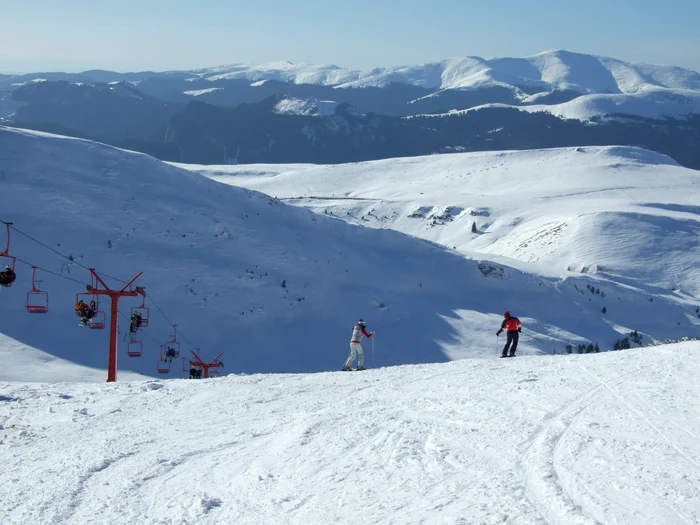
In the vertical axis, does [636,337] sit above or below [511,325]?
below

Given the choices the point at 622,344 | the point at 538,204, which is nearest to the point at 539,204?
the point at 538,204

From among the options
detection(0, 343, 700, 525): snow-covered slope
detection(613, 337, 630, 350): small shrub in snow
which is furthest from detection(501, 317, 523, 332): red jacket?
detection(613, 337, 630, 350): small shrub in snow

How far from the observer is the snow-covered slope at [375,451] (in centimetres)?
691

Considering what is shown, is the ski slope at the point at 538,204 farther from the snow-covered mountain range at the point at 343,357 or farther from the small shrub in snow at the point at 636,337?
the small shrub in snow at the point at 636,337

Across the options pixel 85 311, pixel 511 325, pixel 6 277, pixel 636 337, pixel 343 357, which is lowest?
pixel 636 337

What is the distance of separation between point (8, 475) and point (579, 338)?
35.3 meters

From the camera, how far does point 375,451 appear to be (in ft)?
28.4

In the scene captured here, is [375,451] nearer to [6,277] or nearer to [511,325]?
[511,325]

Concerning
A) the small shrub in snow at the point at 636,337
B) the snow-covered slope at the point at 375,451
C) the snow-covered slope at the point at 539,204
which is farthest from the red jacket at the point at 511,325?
the snow-covered slope at the point at 539,204

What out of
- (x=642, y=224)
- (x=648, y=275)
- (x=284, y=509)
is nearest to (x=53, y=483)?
(x=284, y=509)

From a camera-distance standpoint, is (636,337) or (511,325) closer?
(511,325)

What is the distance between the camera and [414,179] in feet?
372

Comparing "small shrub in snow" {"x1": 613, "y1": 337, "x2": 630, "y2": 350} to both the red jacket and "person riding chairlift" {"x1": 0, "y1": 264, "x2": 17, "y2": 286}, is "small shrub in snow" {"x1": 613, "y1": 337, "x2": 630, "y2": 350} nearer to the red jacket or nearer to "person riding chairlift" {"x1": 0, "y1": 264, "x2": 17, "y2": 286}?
the red jacket

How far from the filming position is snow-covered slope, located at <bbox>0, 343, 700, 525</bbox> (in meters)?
6.91
